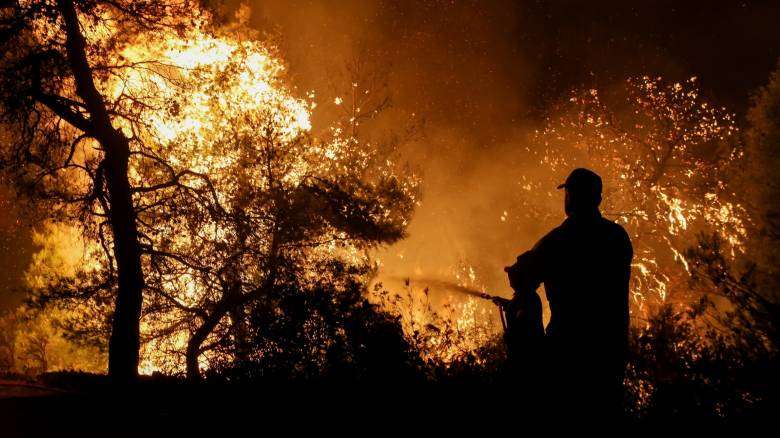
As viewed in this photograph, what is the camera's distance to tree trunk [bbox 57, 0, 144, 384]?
832cm

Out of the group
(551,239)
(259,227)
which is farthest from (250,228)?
(551,239)

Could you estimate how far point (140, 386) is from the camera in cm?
700

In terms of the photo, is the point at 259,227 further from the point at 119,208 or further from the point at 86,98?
the point at 86,98

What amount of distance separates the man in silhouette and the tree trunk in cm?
737

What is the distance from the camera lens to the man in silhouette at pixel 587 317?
12.0 feet

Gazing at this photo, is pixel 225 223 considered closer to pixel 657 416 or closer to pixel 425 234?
pixel 657 416

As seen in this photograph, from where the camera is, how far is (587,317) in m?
3.67

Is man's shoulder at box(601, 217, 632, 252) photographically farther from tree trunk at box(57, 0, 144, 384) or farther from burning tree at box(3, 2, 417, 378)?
tree trunk at box(57, 0, 144, 384)

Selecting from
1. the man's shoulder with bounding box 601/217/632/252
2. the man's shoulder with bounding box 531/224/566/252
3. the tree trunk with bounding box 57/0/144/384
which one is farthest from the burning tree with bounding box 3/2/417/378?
the man's shoulder with bounding box 601/217/632/252

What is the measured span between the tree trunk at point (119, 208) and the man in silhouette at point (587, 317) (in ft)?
24.2

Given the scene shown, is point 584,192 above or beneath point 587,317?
above

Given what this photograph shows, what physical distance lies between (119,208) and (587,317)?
791 centimetres

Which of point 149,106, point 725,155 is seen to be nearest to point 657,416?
point 149,106

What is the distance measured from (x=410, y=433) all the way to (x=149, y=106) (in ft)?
26.3
